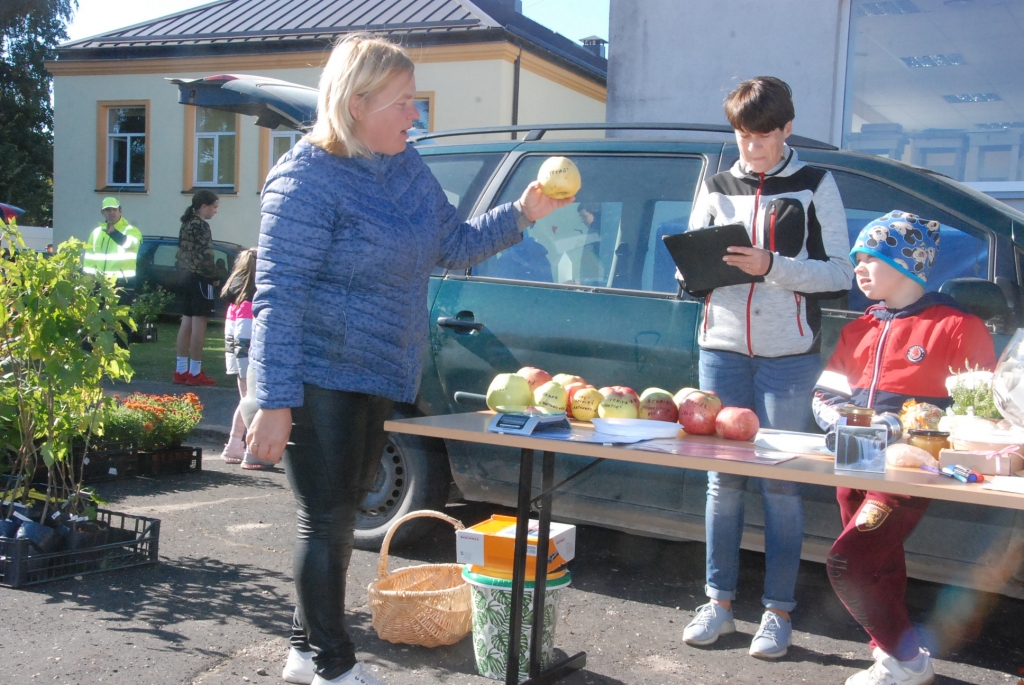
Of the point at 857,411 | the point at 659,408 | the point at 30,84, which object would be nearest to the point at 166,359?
the point at 659,408

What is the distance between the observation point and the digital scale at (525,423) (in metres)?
2.87

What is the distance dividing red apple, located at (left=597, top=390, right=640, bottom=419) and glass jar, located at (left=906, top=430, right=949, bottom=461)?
Answer: 2.85 feet

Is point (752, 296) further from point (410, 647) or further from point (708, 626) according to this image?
point (410, 647)

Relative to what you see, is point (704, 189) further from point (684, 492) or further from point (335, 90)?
point (335, 90)

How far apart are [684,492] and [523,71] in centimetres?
1681

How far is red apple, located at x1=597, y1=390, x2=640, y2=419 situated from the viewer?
319cm

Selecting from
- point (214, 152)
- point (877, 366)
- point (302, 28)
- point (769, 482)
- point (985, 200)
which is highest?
point (302, 28)

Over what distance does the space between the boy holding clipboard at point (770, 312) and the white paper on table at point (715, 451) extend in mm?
788

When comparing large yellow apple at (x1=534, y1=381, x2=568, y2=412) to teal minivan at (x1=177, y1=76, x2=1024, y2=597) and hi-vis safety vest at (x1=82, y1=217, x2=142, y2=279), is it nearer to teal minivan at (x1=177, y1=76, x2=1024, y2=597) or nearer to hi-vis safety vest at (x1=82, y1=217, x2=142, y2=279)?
teal minivan at (x1=177, y1=76, x2=1024, y2=597)

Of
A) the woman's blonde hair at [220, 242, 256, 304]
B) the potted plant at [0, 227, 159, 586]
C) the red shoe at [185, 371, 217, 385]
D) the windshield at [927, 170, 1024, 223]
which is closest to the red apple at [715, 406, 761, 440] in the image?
the windshield at [927, 170, 1024, 223]

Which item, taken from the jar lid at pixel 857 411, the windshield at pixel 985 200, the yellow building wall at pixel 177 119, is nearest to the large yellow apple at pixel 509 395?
the jar lid at pixel 857 411

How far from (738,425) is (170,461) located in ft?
15.6

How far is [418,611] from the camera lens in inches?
143

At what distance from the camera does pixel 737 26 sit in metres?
9.10
